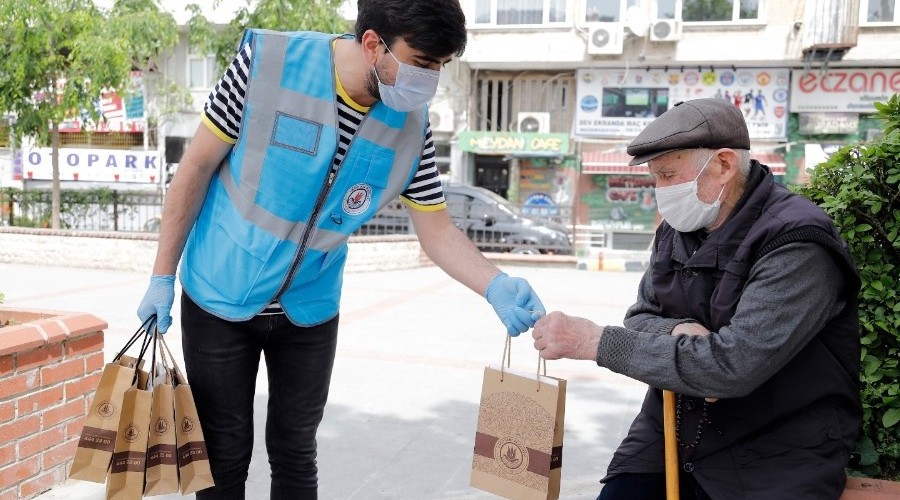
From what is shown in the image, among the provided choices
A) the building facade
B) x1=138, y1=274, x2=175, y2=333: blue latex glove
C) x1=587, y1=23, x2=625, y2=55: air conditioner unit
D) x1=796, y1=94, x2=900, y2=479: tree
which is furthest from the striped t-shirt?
x1=587, y1=23, x2=625, y2=55: air conditioner unit

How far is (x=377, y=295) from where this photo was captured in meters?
9.58

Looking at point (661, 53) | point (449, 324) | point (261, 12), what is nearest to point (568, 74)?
point (661, 53)

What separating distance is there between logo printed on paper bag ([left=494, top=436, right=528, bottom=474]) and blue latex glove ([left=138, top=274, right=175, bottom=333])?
40.1 inches

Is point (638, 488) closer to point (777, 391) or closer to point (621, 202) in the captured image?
point (777, 391)

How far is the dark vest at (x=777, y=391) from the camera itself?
1.80 meters

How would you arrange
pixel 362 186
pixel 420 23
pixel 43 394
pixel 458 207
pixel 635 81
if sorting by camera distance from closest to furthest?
pixel 420 23 < pixel 362 186 < pixel 43 394 < pixel 458 207 < pixel 635 81

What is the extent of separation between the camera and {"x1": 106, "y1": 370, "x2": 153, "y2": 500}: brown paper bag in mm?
2182

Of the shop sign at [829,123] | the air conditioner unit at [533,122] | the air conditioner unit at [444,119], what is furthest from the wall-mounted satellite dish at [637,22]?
the air conditioner unit at [444,119]

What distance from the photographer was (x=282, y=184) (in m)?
2.19

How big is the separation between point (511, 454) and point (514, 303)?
1.49 ft

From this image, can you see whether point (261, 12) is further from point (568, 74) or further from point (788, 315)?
point (788, 315)

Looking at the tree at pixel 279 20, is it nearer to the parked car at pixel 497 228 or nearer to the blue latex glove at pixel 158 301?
the parked car at pixel 497 228

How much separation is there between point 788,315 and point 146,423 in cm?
163

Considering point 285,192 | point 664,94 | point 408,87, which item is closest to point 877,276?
point 408,87
